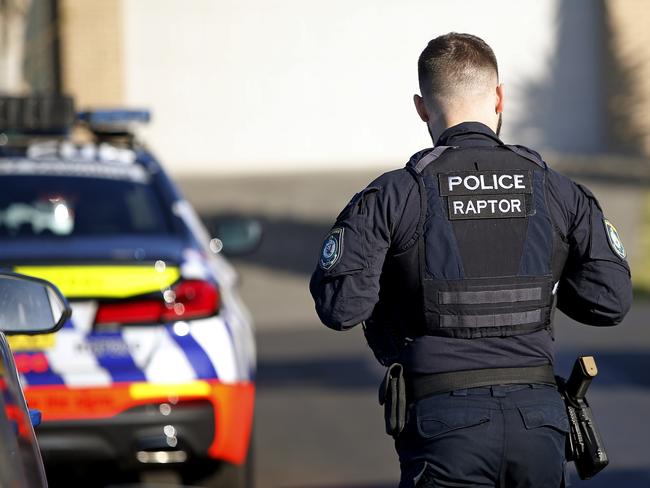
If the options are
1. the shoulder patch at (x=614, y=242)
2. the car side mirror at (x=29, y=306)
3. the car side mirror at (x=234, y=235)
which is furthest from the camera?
the car side mirror at (x=234, y=235)

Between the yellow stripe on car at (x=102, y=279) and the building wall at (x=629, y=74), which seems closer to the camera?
the yellow stripe on car at (x=102, y=279)

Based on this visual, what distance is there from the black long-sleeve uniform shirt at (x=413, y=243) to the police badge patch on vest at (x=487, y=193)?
7cm

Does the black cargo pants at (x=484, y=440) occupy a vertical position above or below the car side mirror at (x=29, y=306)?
below

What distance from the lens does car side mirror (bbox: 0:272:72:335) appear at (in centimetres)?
296

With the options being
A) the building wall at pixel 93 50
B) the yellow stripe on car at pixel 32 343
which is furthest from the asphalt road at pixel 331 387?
the building wall at pixel 93 50

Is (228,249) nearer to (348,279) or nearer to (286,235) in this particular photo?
(348,279)

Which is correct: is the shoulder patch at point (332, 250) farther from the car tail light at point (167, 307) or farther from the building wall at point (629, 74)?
the building wall at point (629, 74)

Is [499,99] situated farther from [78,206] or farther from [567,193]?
[78,206]

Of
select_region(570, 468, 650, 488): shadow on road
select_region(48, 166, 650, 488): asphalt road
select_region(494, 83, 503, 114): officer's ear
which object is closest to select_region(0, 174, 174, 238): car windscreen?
select_region(48, 166, 650, 488): asphalt road

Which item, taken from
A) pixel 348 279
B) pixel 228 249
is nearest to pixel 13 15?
pixel 228 249

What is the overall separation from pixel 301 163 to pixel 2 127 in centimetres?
1428

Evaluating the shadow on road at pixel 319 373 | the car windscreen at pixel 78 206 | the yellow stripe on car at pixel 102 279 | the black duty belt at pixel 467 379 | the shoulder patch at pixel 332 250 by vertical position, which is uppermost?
the shoulder patch at pixel 332 250

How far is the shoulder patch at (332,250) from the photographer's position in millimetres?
3037

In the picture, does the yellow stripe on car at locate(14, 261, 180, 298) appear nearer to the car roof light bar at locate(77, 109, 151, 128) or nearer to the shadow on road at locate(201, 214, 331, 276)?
the car roof light bar at locate(77, 109, 151, 128)
